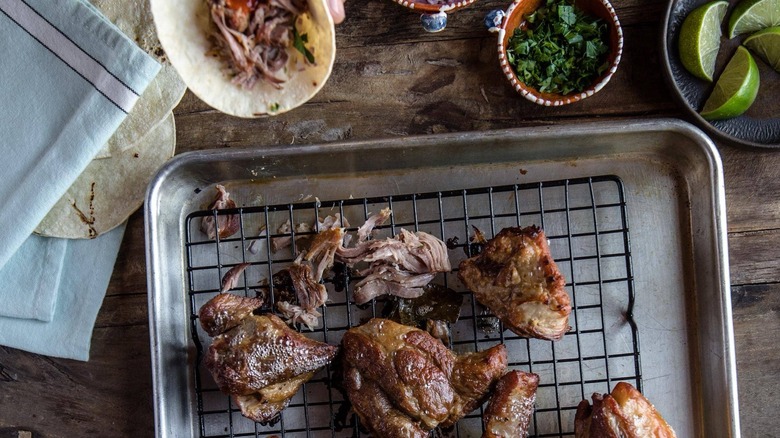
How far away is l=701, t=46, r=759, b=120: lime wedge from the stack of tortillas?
105 inches

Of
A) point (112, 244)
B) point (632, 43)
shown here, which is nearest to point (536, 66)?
point (632, 43)

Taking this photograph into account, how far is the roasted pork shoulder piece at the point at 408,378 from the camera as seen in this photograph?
123 inches

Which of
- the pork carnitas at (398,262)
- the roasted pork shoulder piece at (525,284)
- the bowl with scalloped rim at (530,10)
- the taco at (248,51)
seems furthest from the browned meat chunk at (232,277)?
the bowl with scalloped rim at (530,10)

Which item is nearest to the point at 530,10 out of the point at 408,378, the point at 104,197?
the point at 408,378

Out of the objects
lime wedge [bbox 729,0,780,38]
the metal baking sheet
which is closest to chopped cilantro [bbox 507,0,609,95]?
the metal baking sheet

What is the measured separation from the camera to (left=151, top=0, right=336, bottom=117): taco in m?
2.58

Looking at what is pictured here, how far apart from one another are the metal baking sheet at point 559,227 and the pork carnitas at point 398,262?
0.49 ft

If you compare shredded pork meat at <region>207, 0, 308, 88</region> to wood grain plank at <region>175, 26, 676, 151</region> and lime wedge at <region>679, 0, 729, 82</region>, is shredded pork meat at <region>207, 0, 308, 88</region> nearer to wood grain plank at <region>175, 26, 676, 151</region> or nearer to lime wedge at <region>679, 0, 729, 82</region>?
wood grain plank at <region>175, 26, 676, 151</region>

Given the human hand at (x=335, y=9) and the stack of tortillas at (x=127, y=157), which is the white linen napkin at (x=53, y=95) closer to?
the stack of tortillas at (x=127, y=157)

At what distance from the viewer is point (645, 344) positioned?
351 cm

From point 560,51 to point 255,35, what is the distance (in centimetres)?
155

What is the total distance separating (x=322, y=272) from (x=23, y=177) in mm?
1577

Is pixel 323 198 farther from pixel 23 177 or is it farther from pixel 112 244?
pixel 23 177

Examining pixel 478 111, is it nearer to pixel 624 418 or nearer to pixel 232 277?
pixel 232 277
